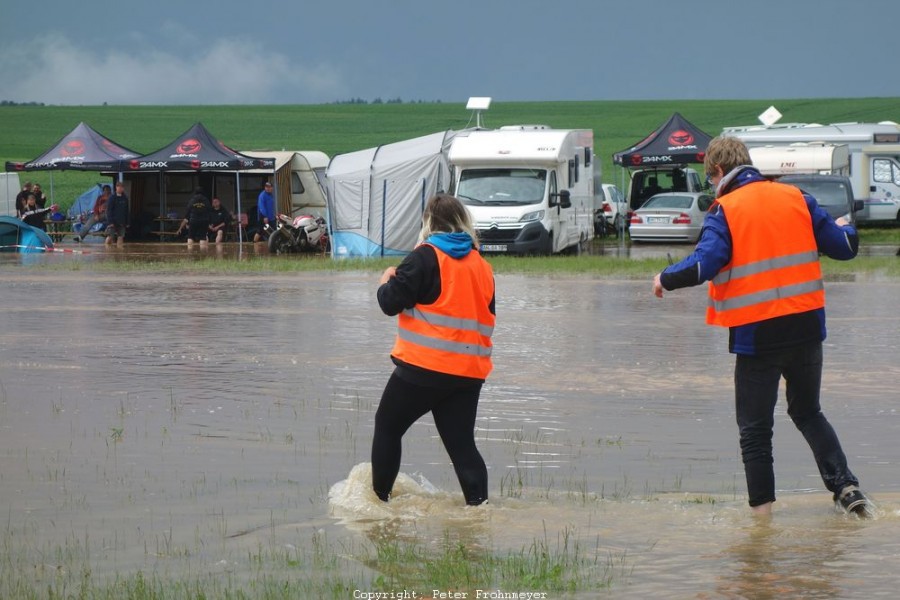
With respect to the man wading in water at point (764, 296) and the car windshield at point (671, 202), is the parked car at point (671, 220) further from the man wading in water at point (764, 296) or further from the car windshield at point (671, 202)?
the man wading in water at point (764, 296)

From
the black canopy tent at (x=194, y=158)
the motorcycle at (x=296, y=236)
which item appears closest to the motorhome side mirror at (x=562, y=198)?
the motorcycle at (x=296, y=236)

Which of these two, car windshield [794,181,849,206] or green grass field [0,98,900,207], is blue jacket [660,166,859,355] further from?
green grass field [0,98,900,207]

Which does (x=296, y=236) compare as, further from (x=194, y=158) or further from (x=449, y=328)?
(x=449, y=328)

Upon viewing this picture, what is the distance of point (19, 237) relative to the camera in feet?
117

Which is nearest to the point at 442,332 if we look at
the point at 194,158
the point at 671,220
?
the point at 671,220

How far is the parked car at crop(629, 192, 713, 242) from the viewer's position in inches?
1427

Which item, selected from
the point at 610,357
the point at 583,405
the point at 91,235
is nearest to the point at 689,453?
the point at 583,405

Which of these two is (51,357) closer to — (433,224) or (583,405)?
(583,405)

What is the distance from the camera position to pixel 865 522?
6.89 metres

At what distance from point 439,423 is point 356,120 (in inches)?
4460

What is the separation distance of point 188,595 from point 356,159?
28.1m

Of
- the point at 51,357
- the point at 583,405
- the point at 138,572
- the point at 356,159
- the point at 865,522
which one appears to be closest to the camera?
the point at 138,572

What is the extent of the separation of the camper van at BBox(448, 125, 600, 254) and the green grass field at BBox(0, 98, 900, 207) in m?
43.7

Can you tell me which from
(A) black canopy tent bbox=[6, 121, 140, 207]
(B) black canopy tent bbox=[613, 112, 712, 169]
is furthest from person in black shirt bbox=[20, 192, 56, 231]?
(B) black canopy tent bbox=[613, 112, 712, 169]
